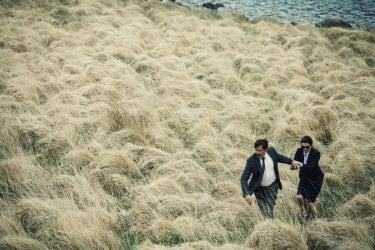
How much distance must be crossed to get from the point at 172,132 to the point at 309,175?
3032 mm

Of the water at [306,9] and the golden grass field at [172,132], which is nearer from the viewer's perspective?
the golden grass field at [172,132]

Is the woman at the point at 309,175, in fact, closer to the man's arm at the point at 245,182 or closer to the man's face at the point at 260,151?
the man's face at the point at 260,151

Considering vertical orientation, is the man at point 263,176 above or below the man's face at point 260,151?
below

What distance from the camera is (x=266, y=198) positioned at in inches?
182

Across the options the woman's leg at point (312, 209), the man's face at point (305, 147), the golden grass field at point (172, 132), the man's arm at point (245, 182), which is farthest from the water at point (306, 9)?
the man's arm at point (245, 182)

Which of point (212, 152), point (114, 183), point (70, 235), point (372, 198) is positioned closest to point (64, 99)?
point (114, 183)

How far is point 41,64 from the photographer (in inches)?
388

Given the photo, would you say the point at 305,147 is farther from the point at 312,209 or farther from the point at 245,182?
the point at 245,182

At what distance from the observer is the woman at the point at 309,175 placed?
4.67 m

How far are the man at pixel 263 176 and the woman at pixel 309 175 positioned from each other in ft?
0.64

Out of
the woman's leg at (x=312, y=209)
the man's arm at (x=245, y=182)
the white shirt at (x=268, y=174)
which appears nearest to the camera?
the man's arm at (x=245, y=182)

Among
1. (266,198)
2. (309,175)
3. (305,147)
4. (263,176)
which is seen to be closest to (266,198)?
(266,198)

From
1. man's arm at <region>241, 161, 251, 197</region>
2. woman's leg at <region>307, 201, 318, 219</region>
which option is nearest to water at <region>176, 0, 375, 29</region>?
woman's leg at <region>307, 201, 318, 219</region>

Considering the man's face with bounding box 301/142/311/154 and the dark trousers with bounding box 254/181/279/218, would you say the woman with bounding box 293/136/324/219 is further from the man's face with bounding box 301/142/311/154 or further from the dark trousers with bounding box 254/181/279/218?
the dark trousers with bounding box 254/181/279/218
